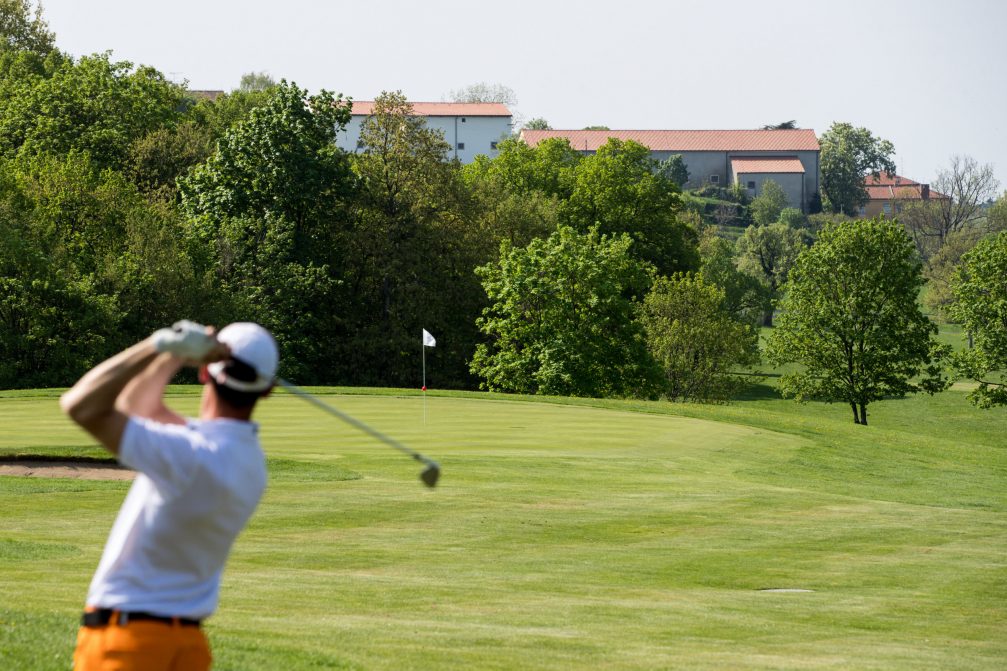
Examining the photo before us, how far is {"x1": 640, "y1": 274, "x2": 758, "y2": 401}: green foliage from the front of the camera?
75625 mm

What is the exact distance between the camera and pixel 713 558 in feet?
58.8

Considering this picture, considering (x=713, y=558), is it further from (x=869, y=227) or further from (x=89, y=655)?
(x=869, y=227)

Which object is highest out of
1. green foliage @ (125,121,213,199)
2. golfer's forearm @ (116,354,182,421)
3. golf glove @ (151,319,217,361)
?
green foliage @ (125,121,213,199)

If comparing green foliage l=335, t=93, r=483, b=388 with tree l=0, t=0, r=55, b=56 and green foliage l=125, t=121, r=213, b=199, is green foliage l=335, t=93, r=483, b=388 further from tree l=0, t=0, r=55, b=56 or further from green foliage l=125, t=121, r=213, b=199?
tree l=0, t=0, r=55, b=56

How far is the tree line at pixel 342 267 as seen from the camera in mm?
54969

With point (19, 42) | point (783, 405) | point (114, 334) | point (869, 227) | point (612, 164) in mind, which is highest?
point (19, 42)

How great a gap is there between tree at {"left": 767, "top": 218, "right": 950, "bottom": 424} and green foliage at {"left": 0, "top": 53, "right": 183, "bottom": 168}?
37.0 metres

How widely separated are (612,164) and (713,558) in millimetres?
64936

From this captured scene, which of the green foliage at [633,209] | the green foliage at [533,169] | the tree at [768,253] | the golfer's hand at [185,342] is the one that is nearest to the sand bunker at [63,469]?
the golfer's hand at [185,342]

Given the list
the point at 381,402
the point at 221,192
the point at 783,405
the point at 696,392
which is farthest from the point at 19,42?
the point at 381,402

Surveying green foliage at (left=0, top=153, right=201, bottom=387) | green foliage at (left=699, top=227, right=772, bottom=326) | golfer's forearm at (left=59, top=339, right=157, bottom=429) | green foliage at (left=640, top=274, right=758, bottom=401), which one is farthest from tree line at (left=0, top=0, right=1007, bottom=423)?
golfer's forearm at (left=59, top=339, right=157, bottom=429)

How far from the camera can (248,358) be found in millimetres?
5180

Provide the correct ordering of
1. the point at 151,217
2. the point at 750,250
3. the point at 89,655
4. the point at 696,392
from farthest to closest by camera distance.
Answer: the point at 750,250, the point at 696,392, the point at 151,217, the point at 89,655

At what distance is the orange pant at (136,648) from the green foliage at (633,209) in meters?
75.5
